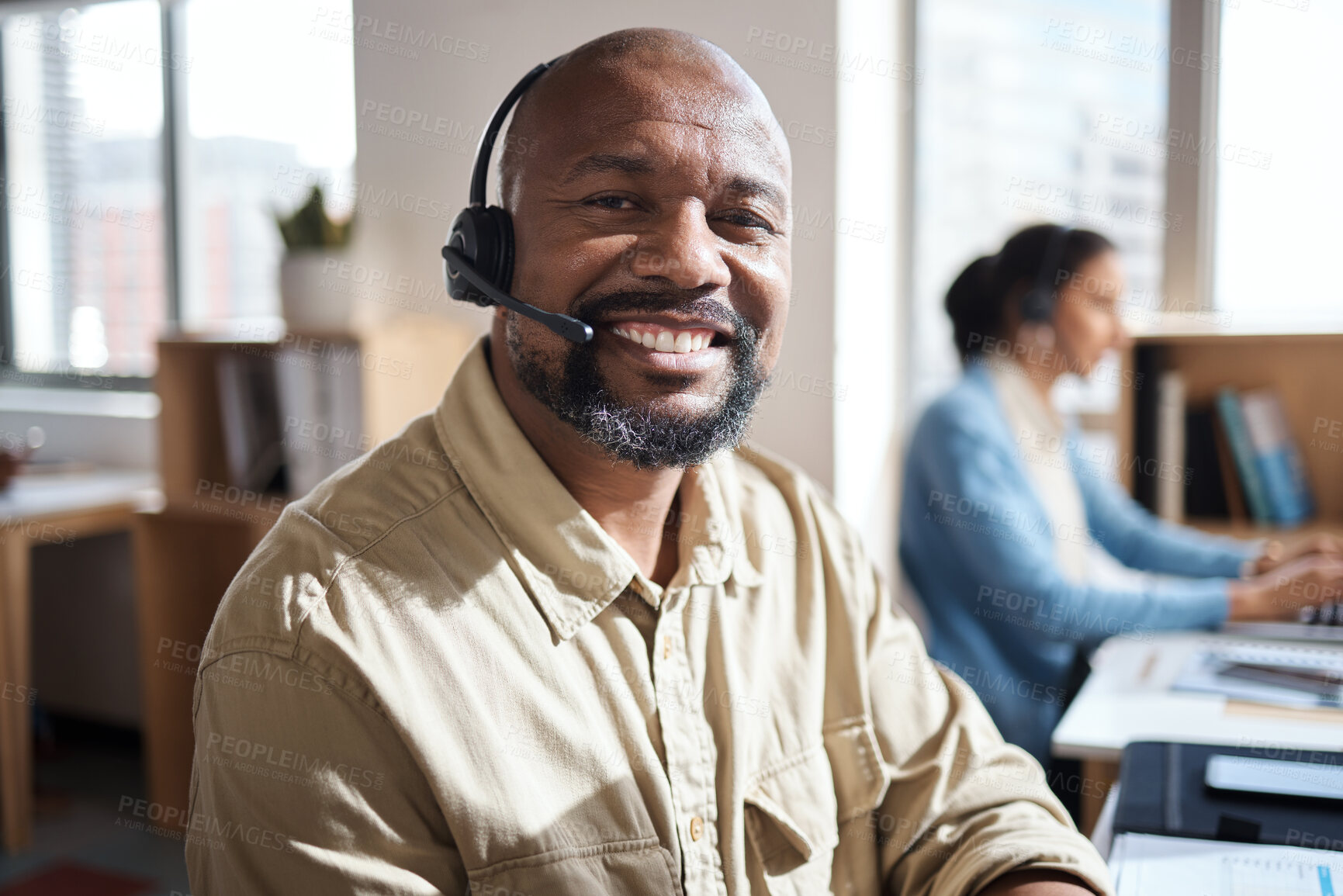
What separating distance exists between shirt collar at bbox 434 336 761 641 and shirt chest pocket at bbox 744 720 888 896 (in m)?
0.20

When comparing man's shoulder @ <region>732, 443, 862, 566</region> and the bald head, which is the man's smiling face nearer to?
the bald head

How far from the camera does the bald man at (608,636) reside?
0.77m

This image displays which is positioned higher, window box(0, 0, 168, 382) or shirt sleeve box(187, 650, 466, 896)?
window box(0, 0, 168, 382)

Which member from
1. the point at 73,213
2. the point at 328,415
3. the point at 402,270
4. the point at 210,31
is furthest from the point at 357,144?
the point at 73,213

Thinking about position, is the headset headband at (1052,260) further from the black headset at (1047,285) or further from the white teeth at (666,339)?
the white teeth at (666,339)

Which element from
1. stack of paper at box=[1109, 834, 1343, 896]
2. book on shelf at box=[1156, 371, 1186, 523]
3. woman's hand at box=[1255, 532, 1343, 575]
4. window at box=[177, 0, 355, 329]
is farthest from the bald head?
book on shelf at box=[1156, 371, 1186, 523]

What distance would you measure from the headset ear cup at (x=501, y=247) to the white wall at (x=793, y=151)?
60cm

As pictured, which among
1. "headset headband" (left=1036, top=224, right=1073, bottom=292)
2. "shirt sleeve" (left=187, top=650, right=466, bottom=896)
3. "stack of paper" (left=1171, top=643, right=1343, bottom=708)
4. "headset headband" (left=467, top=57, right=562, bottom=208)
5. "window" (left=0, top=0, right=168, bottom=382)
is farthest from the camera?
"window" (left=0, top=0, right=168, bottom=382)

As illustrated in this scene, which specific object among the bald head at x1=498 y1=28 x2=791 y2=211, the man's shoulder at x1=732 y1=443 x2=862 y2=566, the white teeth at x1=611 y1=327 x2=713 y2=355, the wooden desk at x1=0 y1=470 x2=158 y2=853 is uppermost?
the bald head at x1=498 y1=28 x2=791 y2=211

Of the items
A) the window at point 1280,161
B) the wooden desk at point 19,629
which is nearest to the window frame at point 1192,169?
the window at point 1280,161

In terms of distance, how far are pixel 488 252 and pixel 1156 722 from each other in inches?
40.2

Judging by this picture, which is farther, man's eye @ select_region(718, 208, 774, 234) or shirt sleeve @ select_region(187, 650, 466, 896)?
man's eye @ select_region(718, 208, 774, 234)

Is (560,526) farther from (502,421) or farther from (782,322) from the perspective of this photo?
(782,322)

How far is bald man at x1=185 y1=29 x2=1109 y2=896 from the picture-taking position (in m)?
0.77
